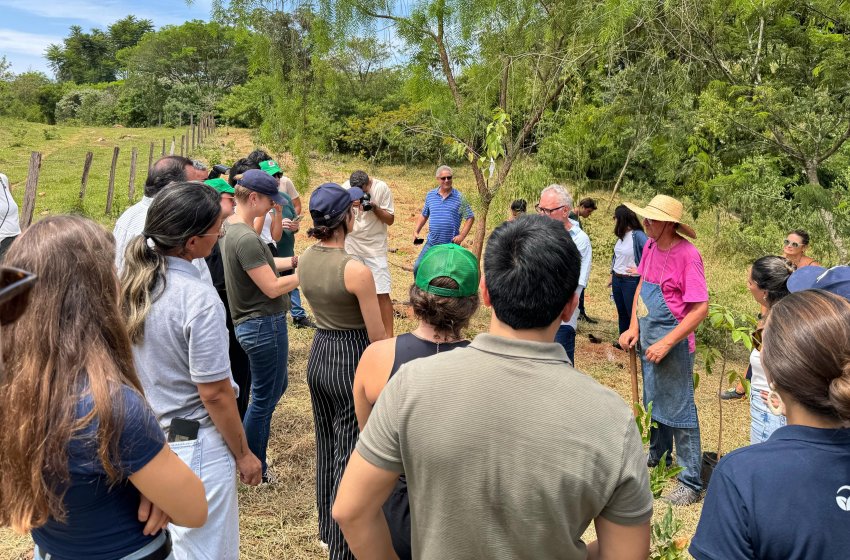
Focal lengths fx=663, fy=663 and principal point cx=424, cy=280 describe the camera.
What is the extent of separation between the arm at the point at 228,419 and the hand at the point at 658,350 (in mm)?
2447

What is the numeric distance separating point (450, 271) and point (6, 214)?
447 centimetres

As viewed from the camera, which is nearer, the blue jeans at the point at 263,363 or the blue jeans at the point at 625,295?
the blue jeans at the point at 263,363

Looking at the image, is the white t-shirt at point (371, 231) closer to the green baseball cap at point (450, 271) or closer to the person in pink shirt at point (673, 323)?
the person in pink shirt at point (673, 323)

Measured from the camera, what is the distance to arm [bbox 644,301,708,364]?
12.4 ft

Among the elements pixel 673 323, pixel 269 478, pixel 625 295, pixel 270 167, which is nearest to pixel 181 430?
pixel 269 478

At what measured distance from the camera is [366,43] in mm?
5473

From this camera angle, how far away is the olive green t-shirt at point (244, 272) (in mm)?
3398

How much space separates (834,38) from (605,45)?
6.43 feet

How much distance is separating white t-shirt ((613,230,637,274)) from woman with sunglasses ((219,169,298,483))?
3.58 meters

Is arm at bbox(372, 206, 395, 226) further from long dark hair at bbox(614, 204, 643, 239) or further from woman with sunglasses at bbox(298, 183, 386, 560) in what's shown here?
woman with sunglasses at bbox(298, 183, 386, 560)

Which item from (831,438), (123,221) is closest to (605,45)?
(123,221)

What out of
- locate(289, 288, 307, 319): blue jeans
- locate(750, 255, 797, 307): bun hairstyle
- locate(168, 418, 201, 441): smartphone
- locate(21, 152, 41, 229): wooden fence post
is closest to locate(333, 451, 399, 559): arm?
locate(168, 418, 201, 441): smartphone

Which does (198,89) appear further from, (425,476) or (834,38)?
(425,476)

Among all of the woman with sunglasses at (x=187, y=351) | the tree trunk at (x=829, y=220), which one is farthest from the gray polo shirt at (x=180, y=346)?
the tree trunk at (x=829, y=220)
